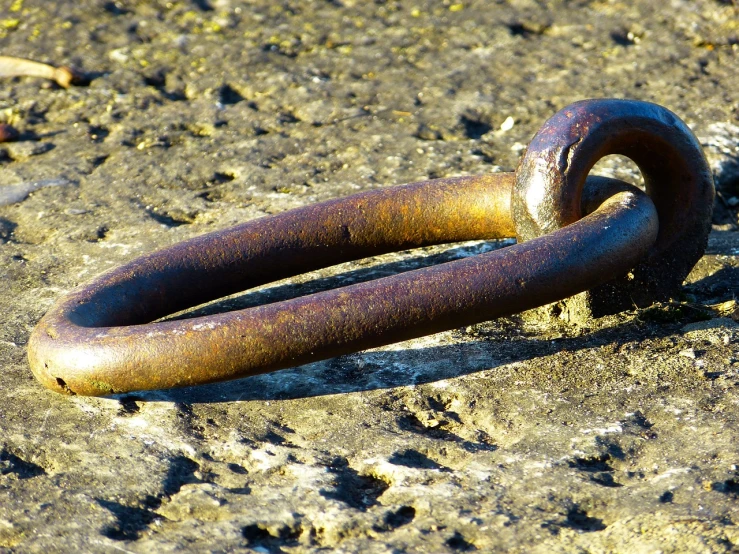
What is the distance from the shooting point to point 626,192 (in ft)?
8.37

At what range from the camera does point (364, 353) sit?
2646 mm

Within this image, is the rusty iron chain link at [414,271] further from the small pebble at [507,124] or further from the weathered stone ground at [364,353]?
the small pebble at [507,124]

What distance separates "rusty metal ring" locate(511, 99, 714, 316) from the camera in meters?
2.51

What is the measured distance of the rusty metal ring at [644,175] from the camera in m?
2.51

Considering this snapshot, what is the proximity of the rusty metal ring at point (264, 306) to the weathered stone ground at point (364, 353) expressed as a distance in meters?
0.18

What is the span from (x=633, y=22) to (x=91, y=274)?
302cm

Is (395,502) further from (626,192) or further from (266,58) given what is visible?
(266,58)

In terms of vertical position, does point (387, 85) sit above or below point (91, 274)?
above


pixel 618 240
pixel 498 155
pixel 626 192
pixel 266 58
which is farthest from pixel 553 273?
pixel 266 58

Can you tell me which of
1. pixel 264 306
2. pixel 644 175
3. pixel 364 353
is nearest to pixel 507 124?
pixel 644 175

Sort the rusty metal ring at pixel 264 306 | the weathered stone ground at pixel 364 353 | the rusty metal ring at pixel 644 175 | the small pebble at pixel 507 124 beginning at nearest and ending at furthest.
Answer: the weathered stone ground at pixel 364 353
the rusty metal ring at pixel 264 306
the rusty metal ring at pixel 644 175
the small pebble at pixel 507 124

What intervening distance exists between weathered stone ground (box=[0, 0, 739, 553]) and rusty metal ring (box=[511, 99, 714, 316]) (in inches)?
3.9

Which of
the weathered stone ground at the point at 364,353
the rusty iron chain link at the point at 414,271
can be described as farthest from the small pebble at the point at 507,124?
the rusty iron chain link at the point at 414,271

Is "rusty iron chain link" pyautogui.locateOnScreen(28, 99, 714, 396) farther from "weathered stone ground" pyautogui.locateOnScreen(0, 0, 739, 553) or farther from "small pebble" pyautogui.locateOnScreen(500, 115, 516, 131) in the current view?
"small pebble" pyautogui.locateOnScreen(500, 115, 516, 131)
